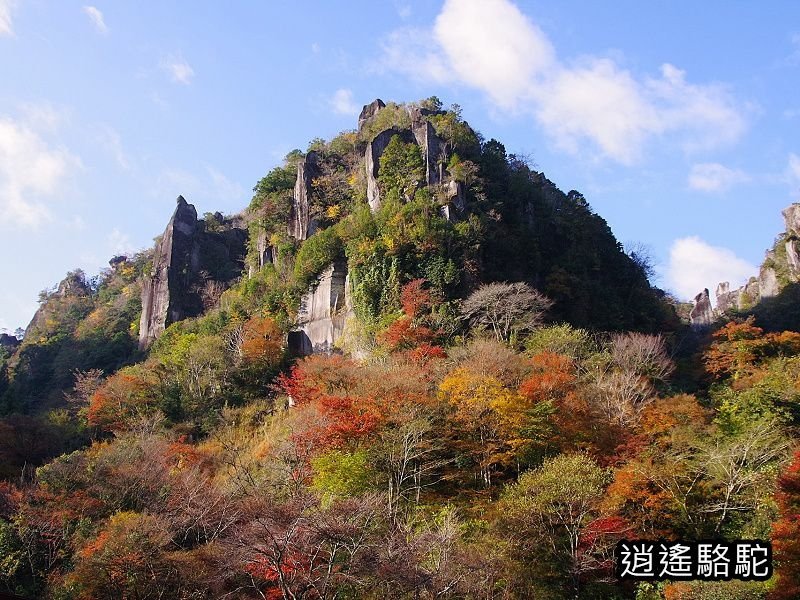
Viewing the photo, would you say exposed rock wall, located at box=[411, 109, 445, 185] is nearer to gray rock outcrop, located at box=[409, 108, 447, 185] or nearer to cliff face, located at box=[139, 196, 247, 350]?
gray rock outcrop, located at box=[409, 108, 447, 185]

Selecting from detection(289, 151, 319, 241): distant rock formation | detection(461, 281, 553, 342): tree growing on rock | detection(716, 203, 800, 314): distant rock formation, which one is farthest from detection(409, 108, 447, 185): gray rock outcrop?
detection(716, 203, 800, 314): distant rock formation

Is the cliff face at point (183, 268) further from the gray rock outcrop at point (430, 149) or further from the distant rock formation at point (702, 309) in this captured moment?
the distant rock formation at point (702, 309)

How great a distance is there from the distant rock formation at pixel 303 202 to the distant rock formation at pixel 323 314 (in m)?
5.04

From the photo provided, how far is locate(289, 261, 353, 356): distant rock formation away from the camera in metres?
38.1

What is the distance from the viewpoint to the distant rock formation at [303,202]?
43769 millimetres

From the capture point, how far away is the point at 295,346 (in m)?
39.6

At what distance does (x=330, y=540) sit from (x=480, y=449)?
8.88 meters

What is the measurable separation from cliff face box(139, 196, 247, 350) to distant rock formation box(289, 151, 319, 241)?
39.9ft

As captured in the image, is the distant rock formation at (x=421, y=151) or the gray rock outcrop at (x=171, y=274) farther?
the gray rock outcrop at (x=171, y=274)

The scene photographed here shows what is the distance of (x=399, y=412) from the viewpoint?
23516 millimetres

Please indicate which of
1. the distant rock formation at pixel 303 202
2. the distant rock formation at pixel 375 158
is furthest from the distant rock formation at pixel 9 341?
the distant rock formation at pixel 375 158

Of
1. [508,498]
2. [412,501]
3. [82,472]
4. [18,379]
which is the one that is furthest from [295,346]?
[18,379]

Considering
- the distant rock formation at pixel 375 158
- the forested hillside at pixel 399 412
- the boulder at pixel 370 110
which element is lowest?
the forested hillside at pixel 399 412

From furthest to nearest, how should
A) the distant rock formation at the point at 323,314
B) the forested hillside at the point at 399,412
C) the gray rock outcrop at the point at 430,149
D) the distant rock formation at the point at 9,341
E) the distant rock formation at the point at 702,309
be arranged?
the distant rock formation at the point at 9,341 < the distant rock formation at the point at 702,309 < the gray rock outcrop at the point at 430,149 < the distant rock formation at the point at 323,314 < the forested hillside at the point at 399,412
